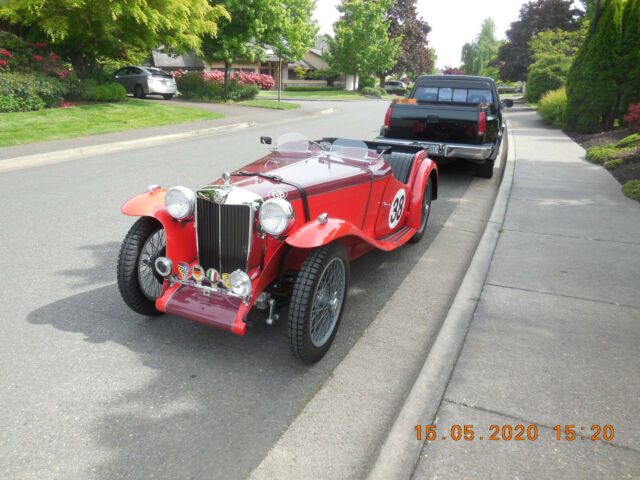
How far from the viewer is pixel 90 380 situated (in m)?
2.86

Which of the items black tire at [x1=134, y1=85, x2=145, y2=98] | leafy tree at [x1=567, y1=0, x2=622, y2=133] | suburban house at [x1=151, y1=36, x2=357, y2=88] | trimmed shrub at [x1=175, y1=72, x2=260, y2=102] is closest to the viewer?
leafy tree at [x1=567, y1=0, x2=622, y2=133]

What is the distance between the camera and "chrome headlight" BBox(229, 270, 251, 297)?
9.85 ft

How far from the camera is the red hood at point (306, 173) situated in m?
3.30

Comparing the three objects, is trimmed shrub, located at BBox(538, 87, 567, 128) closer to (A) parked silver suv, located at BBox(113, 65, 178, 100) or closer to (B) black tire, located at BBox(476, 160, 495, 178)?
(B) black tire, located at BBox(476, 160, 495, 178)

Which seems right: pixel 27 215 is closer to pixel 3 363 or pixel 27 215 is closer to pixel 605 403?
pixel 3 363

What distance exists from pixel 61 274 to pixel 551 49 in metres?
38.2

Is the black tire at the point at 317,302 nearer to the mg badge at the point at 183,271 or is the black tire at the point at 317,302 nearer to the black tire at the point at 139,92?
the mg badge at the point at 183,271

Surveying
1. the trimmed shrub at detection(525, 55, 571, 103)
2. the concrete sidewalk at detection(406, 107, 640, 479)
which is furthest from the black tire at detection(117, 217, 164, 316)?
the trimmed shrub at detection(525, 55, 571, 103)

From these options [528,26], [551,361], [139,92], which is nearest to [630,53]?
[551,361]

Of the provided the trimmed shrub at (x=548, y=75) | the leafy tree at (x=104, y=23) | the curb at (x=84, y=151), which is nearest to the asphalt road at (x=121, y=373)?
the curb at (x=84, y=151)

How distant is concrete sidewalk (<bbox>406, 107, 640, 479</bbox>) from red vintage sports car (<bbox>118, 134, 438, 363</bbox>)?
1.00 metres

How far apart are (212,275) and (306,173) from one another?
3.66ft

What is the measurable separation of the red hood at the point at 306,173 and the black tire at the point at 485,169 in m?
5.16

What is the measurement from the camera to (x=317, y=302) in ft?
10.4
